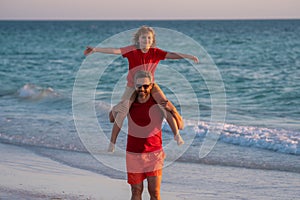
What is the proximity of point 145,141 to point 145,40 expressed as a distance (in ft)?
3.13

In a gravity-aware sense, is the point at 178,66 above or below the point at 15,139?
above

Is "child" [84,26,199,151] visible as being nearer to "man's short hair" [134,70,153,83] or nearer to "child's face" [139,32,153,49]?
"child's face" [139,32,153,49]

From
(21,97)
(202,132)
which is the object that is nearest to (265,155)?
(202,132)

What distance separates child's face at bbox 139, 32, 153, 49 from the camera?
5.26 m

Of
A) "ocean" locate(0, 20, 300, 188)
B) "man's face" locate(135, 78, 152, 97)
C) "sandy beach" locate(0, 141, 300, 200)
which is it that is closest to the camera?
"man's face" locate(135, 78, 152, 97)

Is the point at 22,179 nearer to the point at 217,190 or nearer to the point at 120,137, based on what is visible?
the point at 217,190

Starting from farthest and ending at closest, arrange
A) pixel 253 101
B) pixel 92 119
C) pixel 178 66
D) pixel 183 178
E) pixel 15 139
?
pixel 178 66 < pixel 253 101 < pixel 92 119 < pixel 15 139 < pixel 183 178

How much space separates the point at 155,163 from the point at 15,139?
620 centimetres

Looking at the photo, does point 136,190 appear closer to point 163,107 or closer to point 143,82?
point 163,107

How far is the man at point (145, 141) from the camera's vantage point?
17.3 feet

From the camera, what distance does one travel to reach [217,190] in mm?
7312

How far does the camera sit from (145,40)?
17.3 feet

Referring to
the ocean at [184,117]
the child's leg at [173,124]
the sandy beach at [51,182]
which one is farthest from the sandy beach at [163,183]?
the child's leg at [173,124]

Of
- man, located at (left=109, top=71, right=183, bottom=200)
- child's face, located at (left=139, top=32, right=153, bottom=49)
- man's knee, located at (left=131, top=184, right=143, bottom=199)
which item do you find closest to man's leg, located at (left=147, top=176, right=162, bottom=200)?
man, located at (left=109, top=71, right=183, bottom=200)
